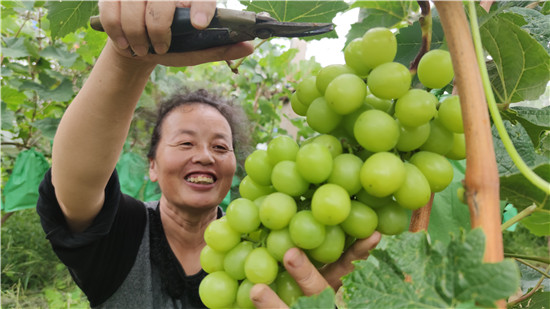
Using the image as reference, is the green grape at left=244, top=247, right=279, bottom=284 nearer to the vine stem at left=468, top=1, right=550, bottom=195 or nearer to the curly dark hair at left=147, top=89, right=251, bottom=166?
the vine stem at left=468, top=1, right=550, bottom=195

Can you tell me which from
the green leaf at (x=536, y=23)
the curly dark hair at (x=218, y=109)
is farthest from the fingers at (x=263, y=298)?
the curly dark hair at (x=218, y=109)

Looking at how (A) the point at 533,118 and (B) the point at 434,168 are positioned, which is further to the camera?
(A) the point at 533,118

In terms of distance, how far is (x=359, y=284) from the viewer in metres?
0.39

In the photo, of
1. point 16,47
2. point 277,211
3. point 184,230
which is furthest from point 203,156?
point 16,47

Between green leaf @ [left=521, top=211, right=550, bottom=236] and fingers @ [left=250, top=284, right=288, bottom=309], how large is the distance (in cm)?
35

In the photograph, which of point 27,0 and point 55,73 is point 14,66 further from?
point 27,0

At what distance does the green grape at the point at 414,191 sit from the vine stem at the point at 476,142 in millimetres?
112

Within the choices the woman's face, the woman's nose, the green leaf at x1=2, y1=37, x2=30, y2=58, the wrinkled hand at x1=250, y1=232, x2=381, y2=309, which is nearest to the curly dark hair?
the woman's face

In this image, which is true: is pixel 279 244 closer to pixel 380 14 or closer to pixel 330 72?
pixel 330 72

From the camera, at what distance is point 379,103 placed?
51 centimetres

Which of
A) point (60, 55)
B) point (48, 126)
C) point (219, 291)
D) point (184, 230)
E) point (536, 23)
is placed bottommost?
point (48, 126)

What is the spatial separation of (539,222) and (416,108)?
Answer: 0.29 m

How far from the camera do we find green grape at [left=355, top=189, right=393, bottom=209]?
0.50 meters

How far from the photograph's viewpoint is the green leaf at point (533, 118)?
0.60 metres
